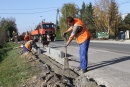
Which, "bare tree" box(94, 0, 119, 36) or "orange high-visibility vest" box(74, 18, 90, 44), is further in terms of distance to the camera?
"bare tree" box(94, 0, 119, 36)

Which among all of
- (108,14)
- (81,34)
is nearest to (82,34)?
(81,34)

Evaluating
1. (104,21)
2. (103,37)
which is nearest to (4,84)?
(103,37)

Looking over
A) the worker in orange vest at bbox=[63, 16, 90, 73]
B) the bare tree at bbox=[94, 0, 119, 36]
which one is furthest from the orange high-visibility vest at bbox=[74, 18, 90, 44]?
the bare tree at bbox=[94, 0, 119, 36]

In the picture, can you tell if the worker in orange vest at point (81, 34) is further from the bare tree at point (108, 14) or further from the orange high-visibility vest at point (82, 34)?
the bare tree at point (108, 14)

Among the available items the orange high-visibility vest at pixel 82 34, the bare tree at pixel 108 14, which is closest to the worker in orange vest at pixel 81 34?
the orange high-visibility vest at pixel 82 34

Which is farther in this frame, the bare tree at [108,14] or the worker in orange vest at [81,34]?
the bare tree at [108,14]

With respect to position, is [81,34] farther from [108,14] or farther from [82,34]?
[108,14]

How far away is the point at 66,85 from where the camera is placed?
714 centimetres

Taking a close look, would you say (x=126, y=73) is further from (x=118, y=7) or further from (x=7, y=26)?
(x=7, y=26)

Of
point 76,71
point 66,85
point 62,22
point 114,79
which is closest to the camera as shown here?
point 66,85

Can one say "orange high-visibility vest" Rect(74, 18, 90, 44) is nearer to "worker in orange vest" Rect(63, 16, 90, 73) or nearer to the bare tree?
"worker in orange vest" Rect(63, 16, 90, 73)

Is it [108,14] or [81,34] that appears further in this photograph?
[108,14]

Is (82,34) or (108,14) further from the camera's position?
(108,14)

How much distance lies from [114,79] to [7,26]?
277 ft
